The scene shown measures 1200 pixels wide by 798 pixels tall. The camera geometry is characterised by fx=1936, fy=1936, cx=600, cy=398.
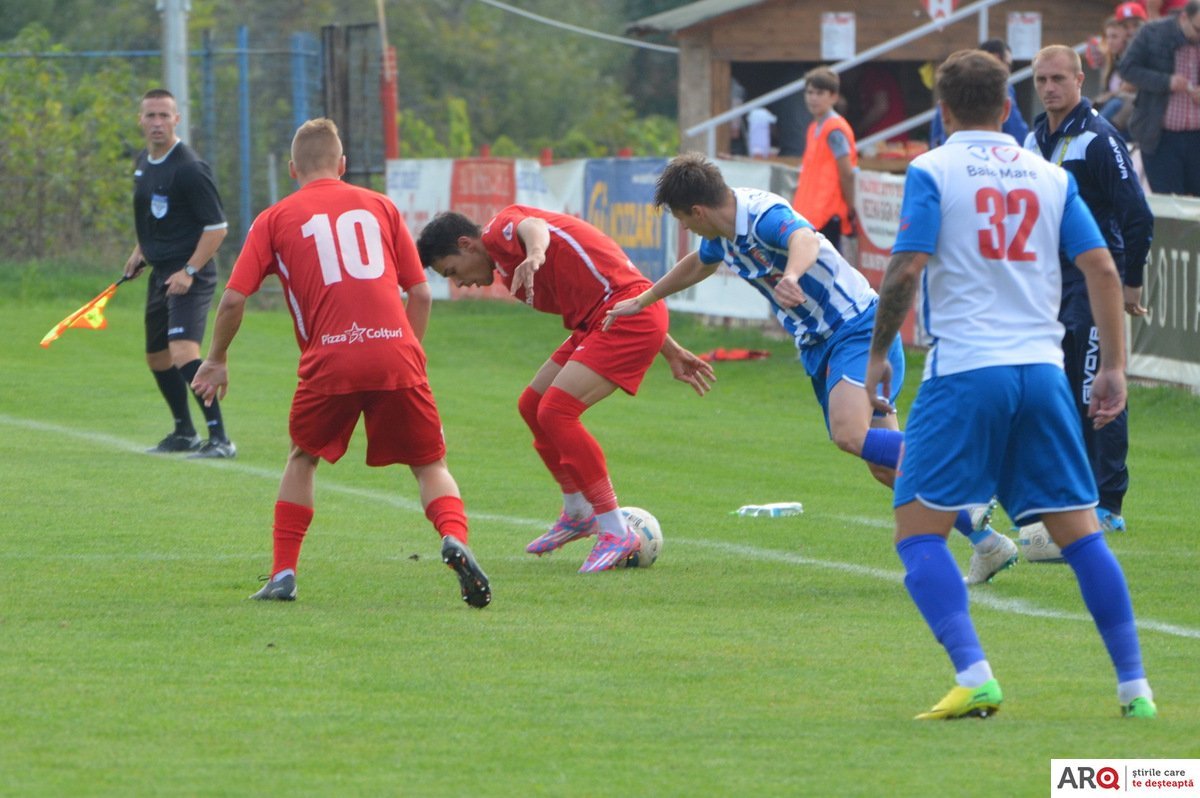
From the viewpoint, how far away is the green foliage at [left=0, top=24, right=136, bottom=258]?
2348cm

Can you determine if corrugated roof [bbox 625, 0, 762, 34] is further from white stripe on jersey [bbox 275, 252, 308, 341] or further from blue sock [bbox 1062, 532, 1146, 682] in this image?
blue sock [bbox 1062, 532, 1146, 682]

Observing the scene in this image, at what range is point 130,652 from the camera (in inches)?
245

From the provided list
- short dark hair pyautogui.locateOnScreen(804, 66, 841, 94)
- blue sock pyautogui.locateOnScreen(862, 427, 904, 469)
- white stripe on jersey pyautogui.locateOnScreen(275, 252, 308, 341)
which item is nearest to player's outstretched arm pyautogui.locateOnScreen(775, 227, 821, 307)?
blue sock pyautogui.locateOnScreen(862, 427, 904, 469)

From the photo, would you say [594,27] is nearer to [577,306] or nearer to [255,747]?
[577,306]

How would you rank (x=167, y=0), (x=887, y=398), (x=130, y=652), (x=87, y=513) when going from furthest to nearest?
(x=167, y=0)
(x=87, y=513)
(x=887, y=398)
(x=130, y=652)

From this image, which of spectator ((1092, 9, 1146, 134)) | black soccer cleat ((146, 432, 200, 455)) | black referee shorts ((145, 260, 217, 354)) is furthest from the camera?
spectator ((1092, 9, 1146, 134))

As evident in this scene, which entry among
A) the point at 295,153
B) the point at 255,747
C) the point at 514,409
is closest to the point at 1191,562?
the point at 295,153

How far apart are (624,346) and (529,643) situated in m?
2.09

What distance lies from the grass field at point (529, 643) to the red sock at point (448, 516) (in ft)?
0.94

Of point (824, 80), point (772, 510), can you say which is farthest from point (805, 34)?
point (772, 510)

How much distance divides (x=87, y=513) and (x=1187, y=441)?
6.74 metres

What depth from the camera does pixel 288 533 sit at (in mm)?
7312

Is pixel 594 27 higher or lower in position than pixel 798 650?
higher

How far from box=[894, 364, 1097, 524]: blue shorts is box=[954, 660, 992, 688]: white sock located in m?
0.41
